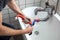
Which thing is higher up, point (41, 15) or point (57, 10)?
point (57, 10)

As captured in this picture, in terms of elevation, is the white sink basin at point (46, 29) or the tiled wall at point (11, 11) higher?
the tiled wall at point (11, 11)

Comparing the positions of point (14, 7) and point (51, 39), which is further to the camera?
point (51, 39)

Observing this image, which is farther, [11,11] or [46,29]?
[11,11]

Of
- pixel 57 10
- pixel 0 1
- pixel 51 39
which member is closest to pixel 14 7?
pixel 0 1

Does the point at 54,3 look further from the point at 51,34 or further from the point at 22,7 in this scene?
the point at 22,7

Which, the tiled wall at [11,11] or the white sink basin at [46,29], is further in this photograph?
the tiled wall at [11,11]

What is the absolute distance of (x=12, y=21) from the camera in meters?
2.01

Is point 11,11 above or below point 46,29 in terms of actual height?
above

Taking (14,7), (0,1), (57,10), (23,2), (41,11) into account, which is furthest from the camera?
(23,2)

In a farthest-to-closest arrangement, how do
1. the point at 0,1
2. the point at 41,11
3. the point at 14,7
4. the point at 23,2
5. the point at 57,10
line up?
the point at 23,2
the point at 41,11
the point at 57,10
the point at 14,7
the point at 0,1

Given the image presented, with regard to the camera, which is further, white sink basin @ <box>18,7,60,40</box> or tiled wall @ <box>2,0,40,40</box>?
tiled wall @ <box>2,0,40,40</box>

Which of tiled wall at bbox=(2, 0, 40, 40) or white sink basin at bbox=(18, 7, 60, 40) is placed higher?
tiled wall at bbox=(2, 0, 40, 40)

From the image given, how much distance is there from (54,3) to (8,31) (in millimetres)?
926

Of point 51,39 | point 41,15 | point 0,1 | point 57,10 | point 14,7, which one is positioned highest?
point 0,1
